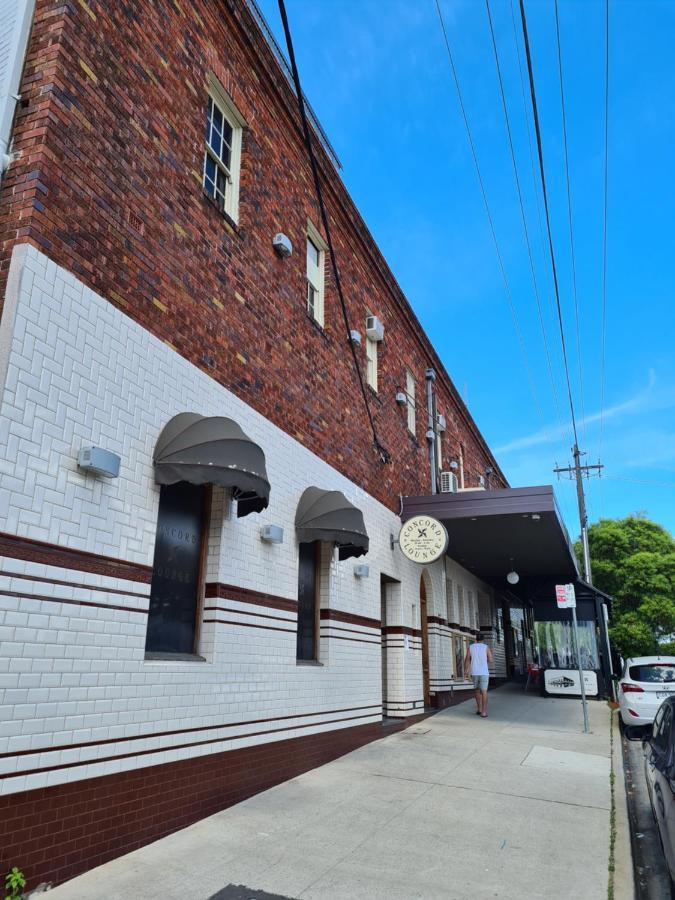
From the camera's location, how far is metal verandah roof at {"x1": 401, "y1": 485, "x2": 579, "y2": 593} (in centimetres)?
1279

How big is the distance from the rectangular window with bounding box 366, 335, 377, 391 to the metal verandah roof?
2.63 meters

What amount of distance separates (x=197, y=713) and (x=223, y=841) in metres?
1.12

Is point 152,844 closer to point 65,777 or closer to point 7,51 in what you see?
point 65,777

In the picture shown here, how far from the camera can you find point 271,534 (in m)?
7.88

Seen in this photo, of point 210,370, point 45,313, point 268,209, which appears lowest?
point 45,313

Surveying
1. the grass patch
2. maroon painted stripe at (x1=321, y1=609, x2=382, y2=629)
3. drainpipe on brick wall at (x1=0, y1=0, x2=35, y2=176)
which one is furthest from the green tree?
drainpipe on brick wall at (x1=0, y1=0, x2=35, y2=176)

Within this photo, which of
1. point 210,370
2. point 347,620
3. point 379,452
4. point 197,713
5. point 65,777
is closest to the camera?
point 65,777

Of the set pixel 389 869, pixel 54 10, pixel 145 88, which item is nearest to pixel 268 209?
pixel 145 88

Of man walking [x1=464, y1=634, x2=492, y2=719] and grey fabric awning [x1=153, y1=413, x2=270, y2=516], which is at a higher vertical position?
grey fabric awning [x1=153, y1=413, x2=270, y2=516]

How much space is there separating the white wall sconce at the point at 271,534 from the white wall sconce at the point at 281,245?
3834mm

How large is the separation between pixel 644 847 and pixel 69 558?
6.02 m

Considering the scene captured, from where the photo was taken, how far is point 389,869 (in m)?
5.20

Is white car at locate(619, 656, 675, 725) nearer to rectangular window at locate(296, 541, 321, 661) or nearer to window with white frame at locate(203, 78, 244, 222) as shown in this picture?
rectangular window at locate(296, 541, 321, 661)

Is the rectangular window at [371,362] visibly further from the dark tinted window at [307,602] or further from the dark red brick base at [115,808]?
the dark red brick base at [115,808]
